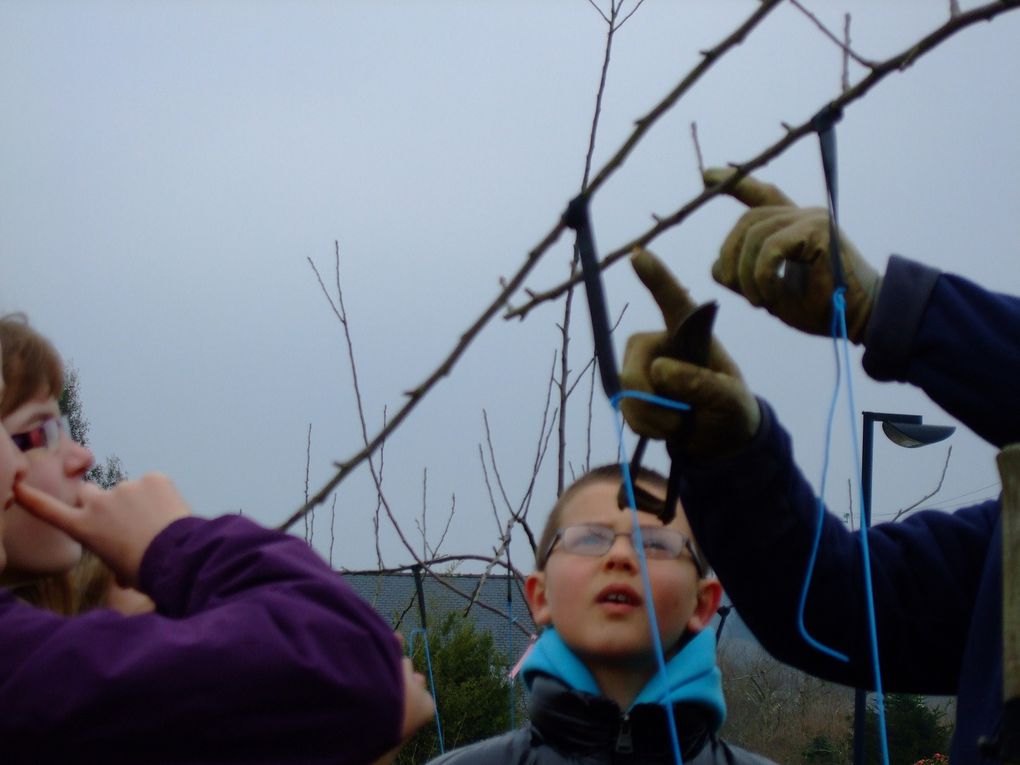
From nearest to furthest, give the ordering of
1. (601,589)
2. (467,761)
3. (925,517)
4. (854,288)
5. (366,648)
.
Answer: (366,648) → (854,288) → (925,517) → (601,589) → (467,761)

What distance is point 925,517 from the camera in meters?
1.53

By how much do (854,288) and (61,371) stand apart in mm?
891

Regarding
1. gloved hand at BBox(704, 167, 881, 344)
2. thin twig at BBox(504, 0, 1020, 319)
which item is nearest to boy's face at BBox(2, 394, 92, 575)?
thin twig at BBox(504, 0, 1020, 319)

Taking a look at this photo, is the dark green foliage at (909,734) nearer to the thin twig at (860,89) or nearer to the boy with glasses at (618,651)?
the boy with glasses at (618,651)

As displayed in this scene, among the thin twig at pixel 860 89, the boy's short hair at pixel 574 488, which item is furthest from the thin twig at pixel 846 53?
the boy's short hair at pixel 574 488

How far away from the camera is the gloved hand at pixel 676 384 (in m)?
1.15

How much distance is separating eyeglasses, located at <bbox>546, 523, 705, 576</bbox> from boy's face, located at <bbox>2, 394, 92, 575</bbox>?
35.2 inches

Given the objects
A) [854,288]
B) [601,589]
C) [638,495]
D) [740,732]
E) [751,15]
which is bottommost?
[740,732]

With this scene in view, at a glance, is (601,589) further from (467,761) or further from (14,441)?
(14,441)

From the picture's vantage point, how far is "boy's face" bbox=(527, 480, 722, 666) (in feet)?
5.79

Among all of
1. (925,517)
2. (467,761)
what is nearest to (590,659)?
(467,761)

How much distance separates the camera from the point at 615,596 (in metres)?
1.79

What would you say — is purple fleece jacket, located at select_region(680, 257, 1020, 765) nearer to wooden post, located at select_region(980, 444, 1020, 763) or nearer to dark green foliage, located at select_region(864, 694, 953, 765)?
wooden post, located at select_region(980, 444, 1020, 763)

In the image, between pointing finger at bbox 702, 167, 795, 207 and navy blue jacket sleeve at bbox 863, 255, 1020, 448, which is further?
pointing finger at bbox 702, 167, 795, 207
